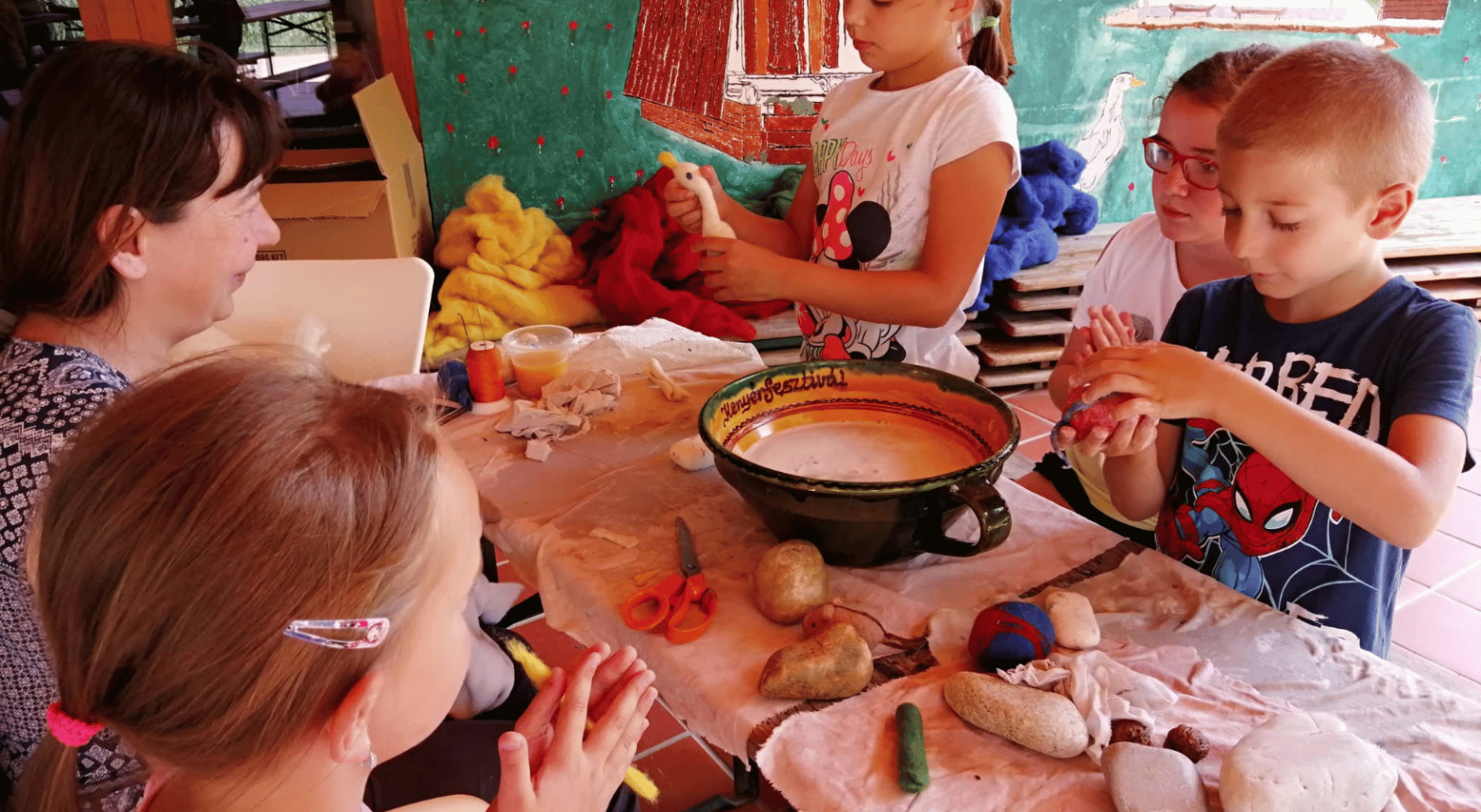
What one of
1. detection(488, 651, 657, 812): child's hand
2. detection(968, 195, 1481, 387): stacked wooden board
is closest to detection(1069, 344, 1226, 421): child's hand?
detection(488, 651, 657, 812): child's hand

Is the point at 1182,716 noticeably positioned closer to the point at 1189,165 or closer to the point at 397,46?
the point at 1189,165

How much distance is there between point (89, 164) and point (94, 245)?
11cm

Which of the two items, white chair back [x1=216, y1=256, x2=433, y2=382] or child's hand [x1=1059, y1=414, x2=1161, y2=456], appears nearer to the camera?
child's hand [x1=1059, y1=414, x2=1161, y2=456]

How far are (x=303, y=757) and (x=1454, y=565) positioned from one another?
3.18 metres

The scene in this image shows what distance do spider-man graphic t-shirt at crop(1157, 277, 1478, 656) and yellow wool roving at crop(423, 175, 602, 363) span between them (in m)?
2.51

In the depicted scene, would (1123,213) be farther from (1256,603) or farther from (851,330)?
(1256,603)

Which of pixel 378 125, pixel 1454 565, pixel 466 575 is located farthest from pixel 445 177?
pixel 1454 565

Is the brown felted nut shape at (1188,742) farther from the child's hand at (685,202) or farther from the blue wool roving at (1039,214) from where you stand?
the blue wool roving at (1039,214)

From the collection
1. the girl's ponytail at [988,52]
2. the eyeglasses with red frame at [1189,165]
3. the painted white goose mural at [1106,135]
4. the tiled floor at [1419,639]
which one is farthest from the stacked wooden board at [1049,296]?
the eyeglasses with red frame at [1189,165]

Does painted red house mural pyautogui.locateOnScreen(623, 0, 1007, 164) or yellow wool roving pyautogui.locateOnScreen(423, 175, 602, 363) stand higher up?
painted red house mural pyautogui.locateOnScreen(623, 0, 1007, 164)

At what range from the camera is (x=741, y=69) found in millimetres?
3877

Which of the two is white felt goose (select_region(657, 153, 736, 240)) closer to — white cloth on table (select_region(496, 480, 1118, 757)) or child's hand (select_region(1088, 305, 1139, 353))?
white cloth on table (select_region(496, 480, 1118, 757))

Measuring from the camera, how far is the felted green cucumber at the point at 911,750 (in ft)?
2.86

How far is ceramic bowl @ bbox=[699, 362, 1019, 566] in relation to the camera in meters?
1.11
